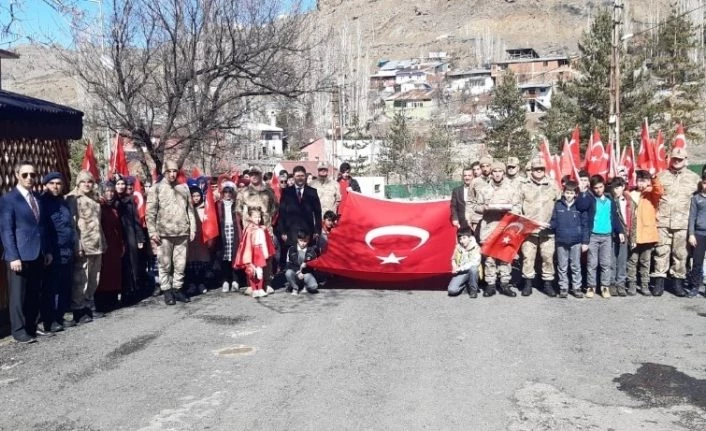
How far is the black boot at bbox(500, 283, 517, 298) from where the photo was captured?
32.5 ft

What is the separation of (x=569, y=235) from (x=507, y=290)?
1120 mm

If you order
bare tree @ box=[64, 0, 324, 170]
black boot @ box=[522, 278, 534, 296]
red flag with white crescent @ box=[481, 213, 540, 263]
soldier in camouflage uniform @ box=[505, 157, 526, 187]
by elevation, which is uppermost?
bare tree @ box=[64, 0, 324, 170]

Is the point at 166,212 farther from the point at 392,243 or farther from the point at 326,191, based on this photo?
the point at 392,243

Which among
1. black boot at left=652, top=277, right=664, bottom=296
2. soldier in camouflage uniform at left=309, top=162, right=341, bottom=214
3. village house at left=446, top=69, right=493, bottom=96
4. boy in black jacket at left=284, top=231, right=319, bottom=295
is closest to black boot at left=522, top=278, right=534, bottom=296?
black boot at left=652, top=277, right=664, bottom=296

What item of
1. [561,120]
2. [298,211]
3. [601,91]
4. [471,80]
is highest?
[471,80]

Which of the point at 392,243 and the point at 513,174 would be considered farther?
the point at 392,243

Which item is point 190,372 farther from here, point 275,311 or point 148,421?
point 275,311

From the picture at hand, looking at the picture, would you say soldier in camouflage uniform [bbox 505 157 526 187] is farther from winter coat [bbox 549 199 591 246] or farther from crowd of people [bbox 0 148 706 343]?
winter coat [bbox 549 199 591 246]

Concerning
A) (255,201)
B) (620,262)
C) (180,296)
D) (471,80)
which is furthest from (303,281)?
(471,80)

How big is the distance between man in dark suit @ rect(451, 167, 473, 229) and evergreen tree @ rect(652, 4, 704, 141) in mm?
46499

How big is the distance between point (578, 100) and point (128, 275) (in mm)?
40720

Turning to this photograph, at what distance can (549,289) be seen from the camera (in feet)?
32.6

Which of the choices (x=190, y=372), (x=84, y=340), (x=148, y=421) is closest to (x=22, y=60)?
(x=84, y=340)

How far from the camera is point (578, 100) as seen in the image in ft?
151
